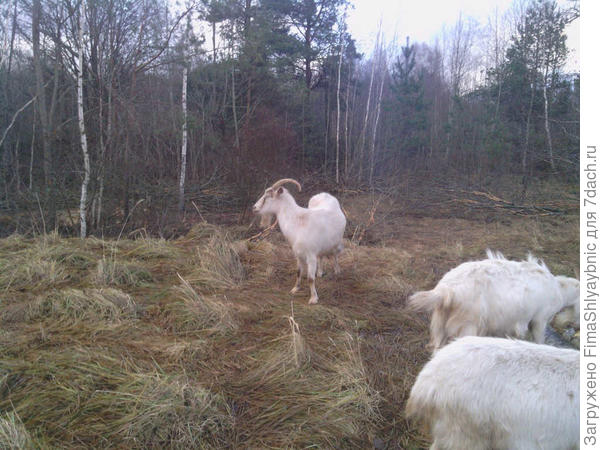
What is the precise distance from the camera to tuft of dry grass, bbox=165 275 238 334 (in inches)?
177

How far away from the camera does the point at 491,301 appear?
3.63 metres

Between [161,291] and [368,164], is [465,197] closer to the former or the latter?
[368,164]

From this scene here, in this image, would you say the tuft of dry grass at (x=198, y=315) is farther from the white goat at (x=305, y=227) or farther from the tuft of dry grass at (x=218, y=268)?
the white goat at (x=305, y=227)

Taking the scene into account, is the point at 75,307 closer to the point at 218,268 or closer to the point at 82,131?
the point at 218,268

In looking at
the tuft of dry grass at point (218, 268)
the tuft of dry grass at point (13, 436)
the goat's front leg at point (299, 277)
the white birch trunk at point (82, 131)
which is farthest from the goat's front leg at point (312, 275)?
the white birch trunk at point (82, 131)

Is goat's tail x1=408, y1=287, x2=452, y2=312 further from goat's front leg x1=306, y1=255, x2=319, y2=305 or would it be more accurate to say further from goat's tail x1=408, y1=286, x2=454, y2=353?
goat's front leg x1=306, y1=255, x2=319, y2=305

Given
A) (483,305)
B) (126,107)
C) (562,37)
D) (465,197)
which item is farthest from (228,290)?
(562,37)

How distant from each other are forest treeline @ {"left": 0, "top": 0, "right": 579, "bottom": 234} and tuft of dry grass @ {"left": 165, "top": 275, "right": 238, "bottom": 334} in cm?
431

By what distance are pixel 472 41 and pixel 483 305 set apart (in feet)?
104

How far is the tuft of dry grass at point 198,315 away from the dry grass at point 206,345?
2 centimetres

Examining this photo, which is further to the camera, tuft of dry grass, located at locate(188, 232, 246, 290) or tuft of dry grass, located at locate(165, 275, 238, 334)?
tuft of dry grass, located at locate(188, 232, 246, 290)

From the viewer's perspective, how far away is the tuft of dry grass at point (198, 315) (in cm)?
448

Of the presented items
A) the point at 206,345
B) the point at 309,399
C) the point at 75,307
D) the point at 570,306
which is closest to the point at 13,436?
the point at 206,345

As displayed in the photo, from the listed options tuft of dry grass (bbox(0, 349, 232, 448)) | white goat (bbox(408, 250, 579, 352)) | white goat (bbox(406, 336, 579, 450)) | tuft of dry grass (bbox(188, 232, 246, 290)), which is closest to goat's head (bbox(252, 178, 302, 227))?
tuft of dry grass (bbox(188, 232, 246, 290))
